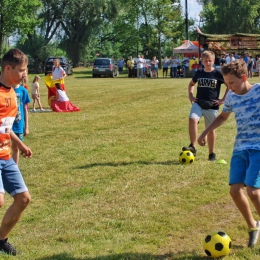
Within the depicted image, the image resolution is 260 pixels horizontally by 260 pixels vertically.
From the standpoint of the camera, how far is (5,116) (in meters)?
4.39

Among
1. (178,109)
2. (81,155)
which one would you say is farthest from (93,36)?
(81,155)

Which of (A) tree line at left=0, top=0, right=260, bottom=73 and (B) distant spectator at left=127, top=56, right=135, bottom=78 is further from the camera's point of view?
(A) tree line at left=0, top=0, right=260, bottom=73

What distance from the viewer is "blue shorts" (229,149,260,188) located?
14.2ft

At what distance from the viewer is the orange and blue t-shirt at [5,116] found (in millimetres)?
4340

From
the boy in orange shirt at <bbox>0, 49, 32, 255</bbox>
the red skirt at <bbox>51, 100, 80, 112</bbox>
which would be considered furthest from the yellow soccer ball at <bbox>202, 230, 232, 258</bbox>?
the red skirt at <bbox>51, 100, 80, 112</bbox>

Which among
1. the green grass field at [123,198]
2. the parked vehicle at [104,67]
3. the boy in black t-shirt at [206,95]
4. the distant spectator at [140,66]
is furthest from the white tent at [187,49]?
the boy in black t-shirt at [206,95]

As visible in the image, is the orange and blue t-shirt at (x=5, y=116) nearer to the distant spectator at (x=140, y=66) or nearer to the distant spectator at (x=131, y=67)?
the distant spectator at (x=140, y=66)

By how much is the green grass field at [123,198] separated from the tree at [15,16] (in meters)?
35.5

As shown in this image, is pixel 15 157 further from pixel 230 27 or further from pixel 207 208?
pixel 230 27

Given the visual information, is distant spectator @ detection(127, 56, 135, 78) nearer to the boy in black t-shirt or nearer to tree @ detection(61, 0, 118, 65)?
tree @ detection(61, 0, 118, 65)

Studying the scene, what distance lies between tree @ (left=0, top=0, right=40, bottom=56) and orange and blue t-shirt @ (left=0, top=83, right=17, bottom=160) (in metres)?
43.2

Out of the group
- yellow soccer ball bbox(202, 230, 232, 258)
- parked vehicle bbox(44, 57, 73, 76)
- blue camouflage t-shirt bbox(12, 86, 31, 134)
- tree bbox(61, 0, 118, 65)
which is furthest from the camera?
tree bbox(61, 0, 118, 65)

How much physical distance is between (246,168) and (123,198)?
7.77ft

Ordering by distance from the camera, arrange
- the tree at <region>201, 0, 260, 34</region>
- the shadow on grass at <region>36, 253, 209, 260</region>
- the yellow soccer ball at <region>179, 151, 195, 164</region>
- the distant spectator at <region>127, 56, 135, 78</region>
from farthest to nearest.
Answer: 1. the tree at <region>201, 0, 260, 34</region>
2. the distant spectator at <region>127, 56, 135, 78</region>
3. the yellow soccer ball at <region>179, 151, 195, 164</region>
4. the shadow on grass at <region>36, 253, 209, 260</region>
